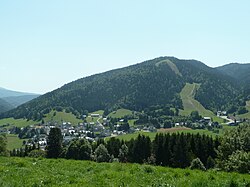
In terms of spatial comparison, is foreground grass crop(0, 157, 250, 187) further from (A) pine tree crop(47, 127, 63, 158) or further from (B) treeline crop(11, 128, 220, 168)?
(A) pine tree crop(47, 127, 63, 158)

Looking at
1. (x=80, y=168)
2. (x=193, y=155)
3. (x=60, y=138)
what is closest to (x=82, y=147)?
(x=60, y=138)

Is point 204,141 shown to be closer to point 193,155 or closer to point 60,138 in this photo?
point 193,155

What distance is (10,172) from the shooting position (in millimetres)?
13078

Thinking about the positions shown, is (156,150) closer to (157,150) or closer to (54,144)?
(157,150)

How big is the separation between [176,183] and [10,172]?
24.6ft

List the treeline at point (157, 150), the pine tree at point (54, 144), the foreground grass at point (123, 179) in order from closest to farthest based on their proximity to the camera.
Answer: the foreground grass at point (123, 179) → the treeline at point (157, 150) → the pine tree at point (54, 144)

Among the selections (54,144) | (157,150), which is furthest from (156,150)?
(54,144)

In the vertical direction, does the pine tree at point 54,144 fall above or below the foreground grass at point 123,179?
below

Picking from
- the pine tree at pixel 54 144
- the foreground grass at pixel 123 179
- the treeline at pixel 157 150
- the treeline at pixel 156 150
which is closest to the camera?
the foreground grass at pixel 123 179

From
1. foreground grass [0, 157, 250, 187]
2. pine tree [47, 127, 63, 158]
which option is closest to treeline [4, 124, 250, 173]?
pine tree [47, 127, 63, 158]

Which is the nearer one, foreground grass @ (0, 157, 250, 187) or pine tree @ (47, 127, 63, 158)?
foreground grass @ (0, 157, 250, 187)

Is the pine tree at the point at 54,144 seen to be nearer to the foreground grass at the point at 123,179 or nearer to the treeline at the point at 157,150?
the treeline at the point at 157,150

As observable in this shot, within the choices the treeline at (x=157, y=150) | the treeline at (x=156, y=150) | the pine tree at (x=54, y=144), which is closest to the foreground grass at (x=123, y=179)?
the treeline at (x=156, y=150)

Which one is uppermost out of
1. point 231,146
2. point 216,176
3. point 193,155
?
point 216,176
